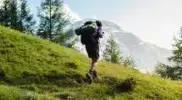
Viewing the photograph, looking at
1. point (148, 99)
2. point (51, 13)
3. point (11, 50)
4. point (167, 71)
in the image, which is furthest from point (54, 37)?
point (148, 99)

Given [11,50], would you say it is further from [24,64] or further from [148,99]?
[148,99]

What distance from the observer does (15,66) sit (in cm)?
2150

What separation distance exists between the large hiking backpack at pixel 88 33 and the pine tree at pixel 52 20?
42446mm

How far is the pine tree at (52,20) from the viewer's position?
63.7m

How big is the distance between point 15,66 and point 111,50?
167 feet

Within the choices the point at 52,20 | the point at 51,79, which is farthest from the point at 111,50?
the point at 51,79

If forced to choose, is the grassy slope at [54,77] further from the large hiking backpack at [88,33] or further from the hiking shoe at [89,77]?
the large hiking backpack at [88,33]

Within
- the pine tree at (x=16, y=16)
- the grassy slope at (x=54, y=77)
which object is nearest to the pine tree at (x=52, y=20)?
the pine tree at (x=16, y=16)

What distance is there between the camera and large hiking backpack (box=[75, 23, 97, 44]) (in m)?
21.0

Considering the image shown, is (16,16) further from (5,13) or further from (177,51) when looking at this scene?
(177,51)

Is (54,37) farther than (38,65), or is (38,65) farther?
(54,37)

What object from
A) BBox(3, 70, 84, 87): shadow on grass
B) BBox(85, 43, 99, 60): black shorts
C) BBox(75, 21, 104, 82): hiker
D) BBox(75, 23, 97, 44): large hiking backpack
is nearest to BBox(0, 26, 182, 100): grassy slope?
BBox(3, 70, 84, 87): shadow on grass

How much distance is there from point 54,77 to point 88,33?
265 cm

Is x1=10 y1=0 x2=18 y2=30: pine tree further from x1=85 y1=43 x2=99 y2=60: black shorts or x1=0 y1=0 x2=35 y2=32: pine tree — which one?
x1=85 y1=43 x2=99 y2=60: black shorts
